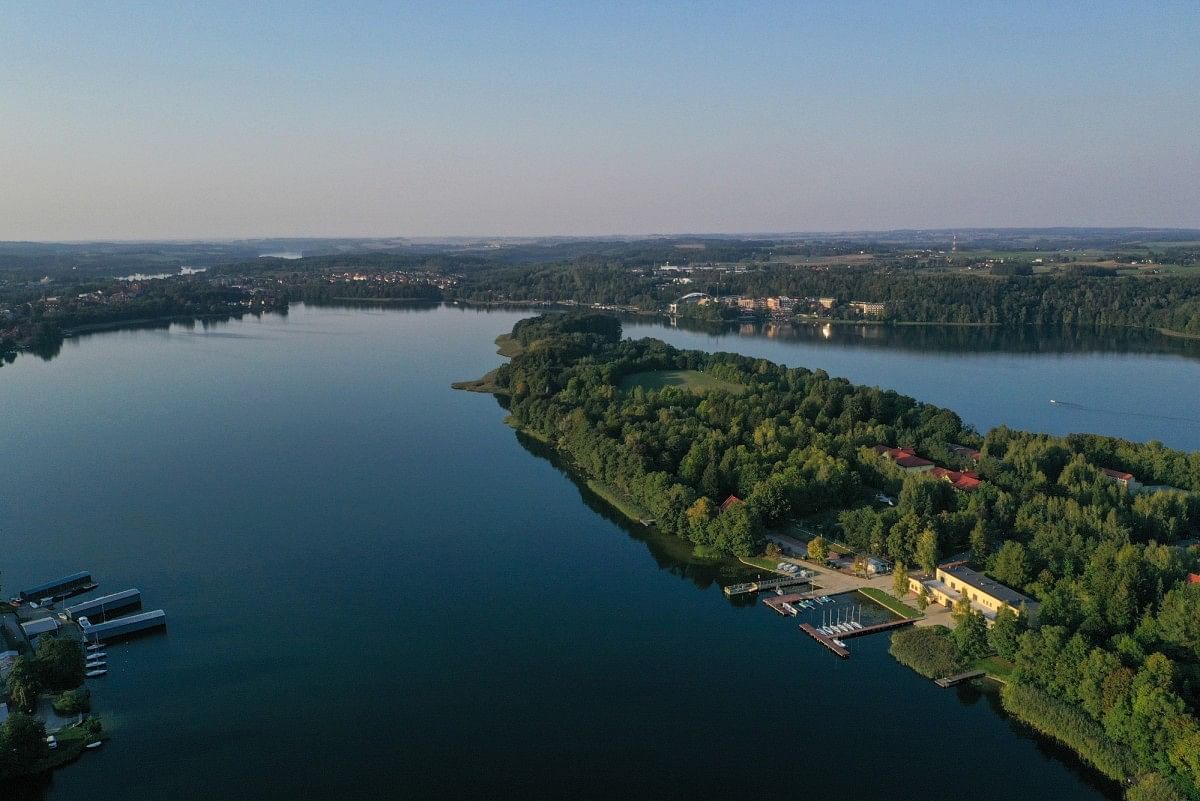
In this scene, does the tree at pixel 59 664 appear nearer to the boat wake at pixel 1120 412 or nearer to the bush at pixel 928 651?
the bush at pixel 928 651

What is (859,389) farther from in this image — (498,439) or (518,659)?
(518,659)

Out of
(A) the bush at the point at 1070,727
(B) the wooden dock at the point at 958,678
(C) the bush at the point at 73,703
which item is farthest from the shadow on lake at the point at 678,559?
(C) the bush at the point at 73,703

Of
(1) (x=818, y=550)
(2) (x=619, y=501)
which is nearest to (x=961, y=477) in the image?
(1) (x=818, y=550)

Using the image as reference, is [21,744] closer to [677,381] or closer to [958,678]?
[958,678]

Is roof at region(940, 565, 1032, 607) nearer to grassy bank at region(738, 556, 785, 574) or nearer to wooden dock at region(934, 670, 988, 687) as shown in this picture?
wooden dock at region(934, 670, 988, 687)

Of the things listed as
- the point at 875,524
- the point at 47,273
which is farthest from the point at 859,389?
the point at 47,273

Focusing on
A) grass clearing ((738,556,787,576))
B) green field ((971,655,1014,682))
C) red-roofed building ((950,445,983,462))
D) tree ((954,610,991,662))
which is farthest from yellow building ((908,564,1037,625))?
red-roofed building ((950,445,983,462))
